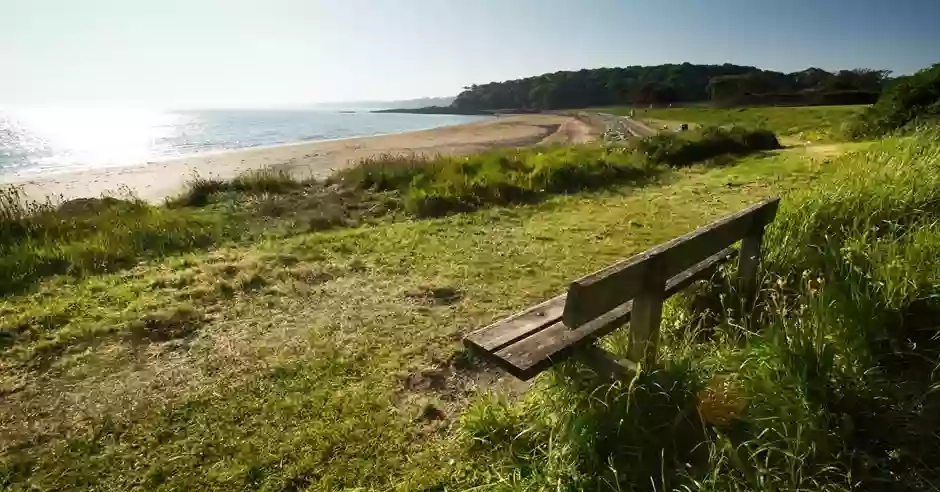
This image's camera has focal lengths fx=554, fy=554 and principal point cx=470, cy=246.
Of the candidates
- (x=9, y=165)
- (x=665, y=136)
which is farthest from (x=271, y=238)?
(x=9, y=165)

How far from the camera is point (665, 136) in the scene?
1647 cm

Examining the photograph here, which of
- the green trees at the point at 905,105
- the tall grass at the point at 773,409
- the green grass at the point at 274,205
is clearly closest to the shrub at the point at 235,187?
the green grass at the point at 274,205

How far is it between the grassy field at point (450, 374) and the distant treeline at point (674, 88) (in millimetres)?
45212

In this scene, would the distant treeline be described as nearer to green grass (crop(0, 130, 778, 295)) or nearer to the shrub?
green grass (crop(0, 130, 778, 295))

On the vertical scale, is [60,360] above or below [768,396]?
below

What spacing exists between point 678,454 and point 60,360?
14.5 feet

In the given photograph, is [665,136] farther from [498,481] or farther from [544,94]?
[544,94]

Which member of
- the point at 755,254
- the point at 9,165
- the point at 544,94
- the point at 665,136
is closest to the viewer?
the point at 755,254

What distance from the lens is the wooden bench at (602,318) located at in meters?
2.31

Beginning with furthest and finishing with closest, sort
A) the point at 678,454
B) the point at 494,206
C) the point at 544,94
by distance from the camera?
1. the point at 544,94
2. the point at 494,206
3. the point at 678,454

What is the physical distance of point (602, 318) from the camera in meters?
3.14

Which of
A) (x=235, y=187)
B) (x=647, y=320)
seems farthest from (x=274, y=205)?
(x=647, y=320)

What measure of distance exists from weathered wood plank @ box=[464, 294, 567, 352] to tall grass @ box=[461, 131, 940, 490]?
11.3 inches

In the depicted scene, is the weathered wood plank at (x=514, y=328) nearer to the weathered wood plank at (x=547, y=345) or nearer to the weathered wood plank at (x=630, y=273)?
the weathered wood plank at (x=547, y=345)
